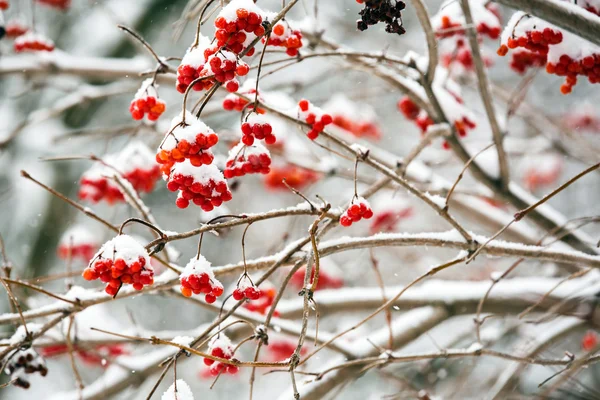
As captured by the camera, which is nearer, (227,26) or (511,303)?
(227,26)

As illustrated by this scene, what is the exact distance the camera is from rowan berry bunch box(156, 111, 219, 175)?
4.76ft

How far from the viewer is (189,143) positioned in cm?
145

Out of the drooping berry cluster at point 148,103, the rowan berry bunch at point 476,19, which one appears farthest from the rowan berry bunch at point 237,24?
the rowan berry bunch at point 476,19

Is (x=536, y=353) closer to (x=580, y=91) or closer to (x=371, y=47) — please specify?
(x=580, y=91)

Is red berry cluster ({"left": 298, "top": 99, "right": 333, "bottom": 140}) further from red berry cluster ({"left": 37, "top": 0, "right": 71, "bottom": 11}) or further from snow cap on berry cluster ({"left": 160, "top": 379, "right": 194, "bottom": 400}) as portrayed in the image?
red berry cluster ({"left": 37, "top": 0, "right": 71, "bottom": 11})

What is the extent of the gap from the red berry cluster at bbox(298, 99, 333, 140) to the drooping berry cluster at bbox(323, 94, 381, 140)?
7.82 ft

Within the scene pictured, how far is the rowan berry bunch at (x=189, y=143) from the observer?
1452 millimetres

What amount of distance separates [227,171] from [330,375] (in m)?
1.13

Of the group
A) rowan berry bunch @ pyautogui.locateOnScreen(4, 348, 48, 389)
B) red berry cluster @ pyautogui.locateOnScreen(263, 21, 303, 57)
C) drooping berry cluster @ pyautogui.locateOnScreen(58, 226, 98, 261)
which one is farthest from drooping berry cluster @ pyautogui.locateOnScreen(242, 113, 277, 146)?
drooping berry cluster @ pyautogui.locateOnScreen(58, 226, 98, 261)

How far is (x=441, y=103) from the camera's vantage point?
2.77 m

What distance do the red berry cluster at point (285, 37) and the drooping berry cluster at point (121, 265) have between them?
0.74m

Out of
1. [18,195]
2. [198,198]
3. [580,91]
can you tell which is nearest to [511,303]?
[198,198]

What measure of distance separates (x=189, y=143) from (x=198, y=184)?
125mm

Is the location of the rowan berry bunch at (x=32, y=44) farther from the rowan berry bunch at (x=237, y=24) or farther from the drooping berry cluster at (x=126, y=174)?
the rowan berry bunch at (x=237, y=24)
